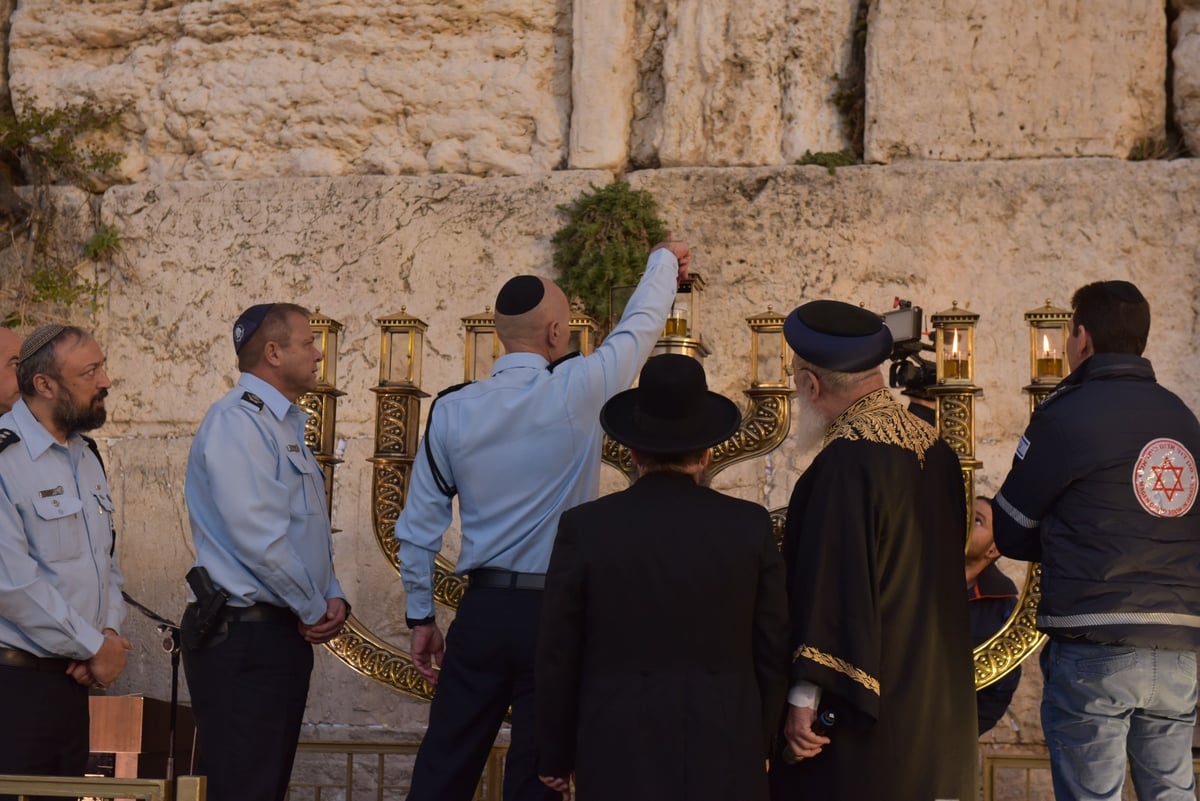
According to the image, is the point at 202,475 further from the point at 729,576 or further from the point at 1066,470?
the point at 1066,470

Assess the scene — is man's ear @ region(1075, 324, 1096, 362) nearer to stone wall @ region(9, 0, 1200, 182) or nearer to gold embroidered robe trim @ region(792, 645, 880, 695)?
gold embroidered robe trim @ region(792, 645, 880, 695)

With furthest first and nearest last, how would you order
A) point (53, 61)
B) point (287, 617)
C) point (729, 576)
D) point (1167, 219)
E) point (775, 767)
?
point (53, 61)
point (1167, 219)
point (287, 617)
point (775, 767)
point (729, 576)

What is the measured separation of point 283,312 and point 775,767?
1.96m

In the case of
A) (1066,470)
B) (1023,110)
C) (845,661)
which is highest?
(1023,110)

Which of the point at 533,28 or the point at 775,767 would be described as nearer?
the point at 775,767

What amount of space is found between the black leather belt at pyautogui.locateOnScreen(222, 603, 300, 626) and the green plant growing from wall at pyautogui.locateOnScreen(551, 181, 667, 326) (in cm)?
267

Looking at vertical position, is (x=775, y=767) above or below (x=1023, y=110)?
below

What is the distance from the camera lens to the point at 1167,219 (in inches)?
243

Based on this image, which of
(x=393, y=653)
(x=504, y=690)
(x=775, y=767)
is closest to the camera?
(x=775, y=767)

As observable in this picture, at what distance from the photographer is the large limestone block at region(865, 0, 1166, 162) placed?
6359 mm

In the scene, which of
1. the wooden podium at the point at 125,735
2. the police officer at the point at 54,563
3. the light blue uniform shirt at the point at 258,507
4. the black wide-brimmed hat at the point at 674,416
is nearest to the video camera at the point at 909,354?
the black wide-brimmed hat at the point at 674,416

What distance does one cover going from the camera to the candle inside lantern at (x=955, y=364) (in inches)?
186

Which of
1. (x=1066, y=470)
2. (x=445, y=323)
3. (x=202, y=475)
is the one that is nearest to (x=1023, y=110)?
(x=445, y=323)

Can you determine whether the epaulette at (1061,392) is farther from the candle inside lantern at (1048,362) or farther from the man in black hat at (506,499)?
the man in black hat at (506,499)
